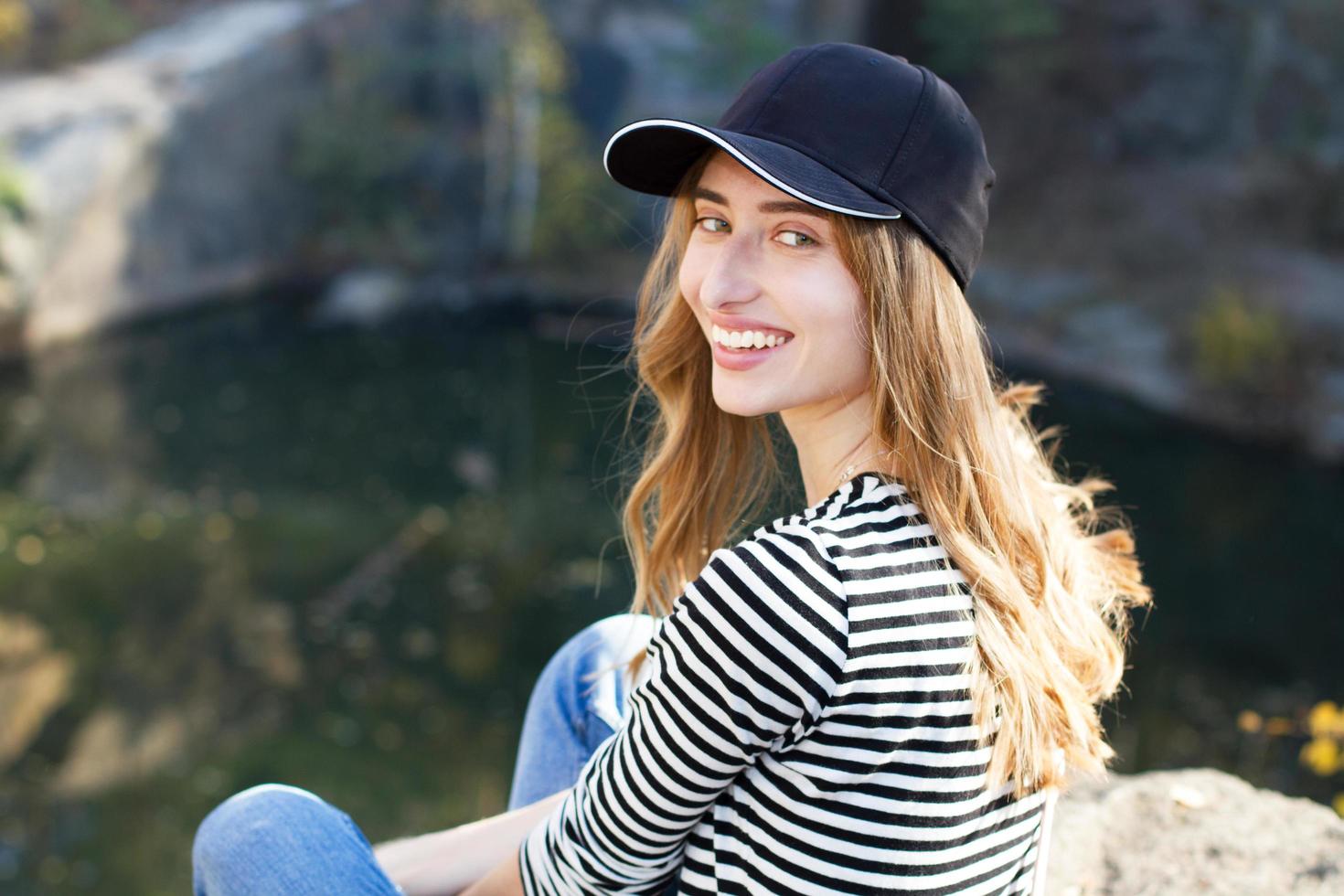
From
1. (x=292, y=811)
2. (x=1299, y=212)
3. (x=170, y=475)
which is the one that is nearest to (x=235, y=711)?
(x=170, y=475)

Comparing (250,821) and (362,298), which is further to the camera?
(362,298)

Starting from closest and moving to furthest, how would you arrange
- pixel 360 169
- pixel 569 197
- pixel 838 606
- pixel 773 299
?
pixel 838 606
pixel 773 299
pixel 569 197
pixel 360 169

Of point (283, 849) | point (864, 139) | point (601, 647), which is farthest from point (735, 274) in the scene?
point (283, 849)

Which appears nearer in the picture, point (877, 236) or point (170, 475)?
point (877, 236)

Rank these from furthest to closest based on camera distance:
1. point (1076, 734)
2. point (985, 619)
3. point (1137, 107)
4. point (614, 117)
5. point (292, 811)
Answer: point (614, 117)
point (1137, 107)
point (292, 811)
point (1076, 734)
point (985, 619)

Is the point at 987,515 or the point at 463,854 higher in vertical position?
the point at 987,515

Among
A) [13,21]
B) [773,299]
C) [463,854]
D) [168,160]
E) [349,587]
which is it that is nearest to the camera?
[773,299]

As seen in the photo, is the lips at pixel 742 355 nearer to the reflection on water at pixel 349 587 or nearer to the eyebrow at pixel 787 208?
the eyebrow at pixel 787 208

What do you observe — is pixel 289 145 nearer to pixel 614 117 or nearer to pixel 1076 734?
pixel 614 117

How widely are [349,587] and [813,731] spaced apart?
159 inches

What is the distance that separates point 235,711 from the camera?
13.0 feet

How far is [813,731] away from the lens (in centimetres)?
106

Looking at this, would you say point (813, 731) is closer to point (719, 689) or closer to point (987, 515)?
point (719, 689)

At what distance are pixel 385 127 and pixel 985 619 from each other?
998 centimetres
